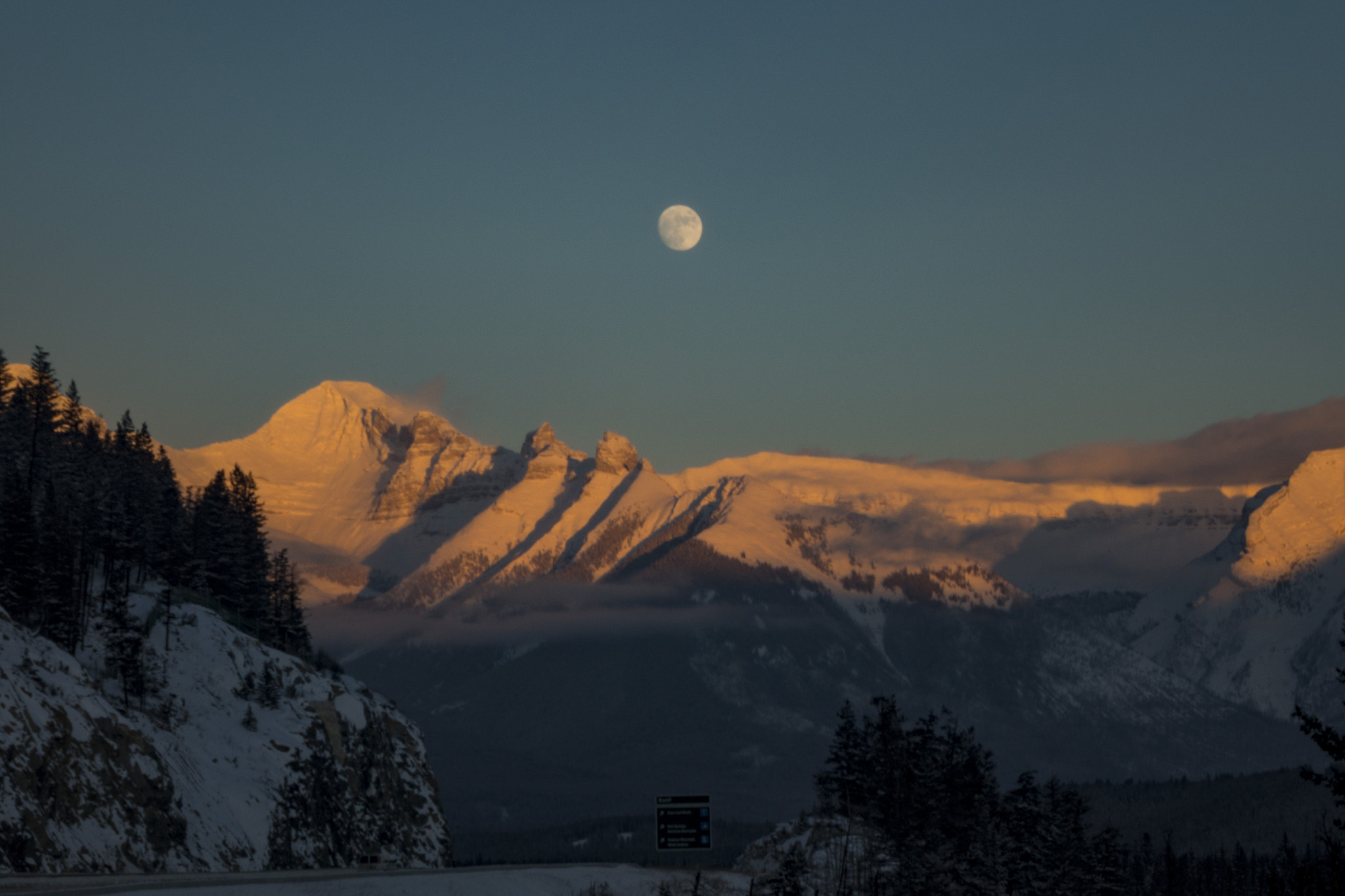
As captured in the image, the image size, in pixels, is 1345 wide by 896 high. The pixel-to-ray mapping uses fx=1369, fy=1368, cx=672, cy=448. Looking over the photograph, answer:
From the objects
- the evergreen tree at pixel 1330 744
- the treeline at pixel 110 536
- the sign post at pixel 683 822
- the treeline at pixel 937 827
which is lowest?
the treeline at pixel 937 827

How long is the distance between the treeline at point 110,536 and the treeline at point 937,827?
170 ft

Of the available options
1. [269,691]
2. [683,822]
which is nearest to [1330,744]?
[683,822]

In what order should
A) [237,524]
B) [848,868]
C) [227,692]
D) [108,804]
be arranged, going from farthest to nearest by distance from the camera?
[237,524], [227,692], [848,868], [108,804]

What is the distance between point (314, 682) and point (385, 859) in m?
17.9

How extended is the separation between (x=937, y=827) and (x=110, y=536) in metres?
68.7

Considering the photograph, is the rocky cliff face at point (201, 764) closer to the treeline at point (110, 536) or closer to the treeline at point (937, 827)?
the treeline at point (110, 536)

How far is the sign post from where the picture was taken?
6481cm

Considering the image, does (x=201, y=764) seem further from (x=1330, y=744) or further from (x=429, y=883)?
(x=1330, y=744)

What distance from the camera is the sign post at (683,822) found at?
64.8m

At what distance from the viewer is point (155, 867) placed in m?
A: 80.9

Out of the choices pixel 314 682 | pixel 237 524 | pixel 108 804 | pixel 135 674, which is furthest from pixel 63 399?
pixel 108 804

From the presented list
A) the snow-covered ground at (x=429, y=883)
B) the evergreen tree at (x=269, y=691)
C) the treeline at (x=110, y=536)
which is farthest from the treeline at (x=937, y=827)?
the treeline at (x=110, y=536)

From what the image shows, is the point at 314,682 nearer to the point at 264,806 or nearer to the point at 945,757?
the point at 264,806

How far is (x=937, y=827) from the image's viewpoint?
95.5 m
